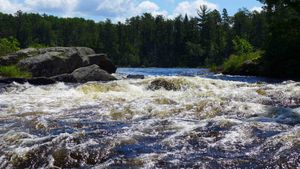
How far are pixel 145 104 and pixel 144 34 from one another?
125645mm

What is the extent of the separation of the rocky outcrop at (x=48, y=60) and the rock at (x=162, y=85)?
10.7 m

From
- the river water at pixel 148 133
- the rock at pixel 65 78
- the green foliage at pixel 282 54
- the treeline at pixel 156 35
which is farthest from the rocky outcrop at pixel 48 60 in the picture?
the treeline at pixel 156 35

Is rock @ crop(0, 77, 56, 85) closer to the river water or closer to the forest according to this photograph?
the river water

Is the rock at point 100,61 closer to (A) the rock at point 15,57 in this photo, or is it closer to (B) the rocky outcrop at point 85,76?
(A) the rock at point 15,57

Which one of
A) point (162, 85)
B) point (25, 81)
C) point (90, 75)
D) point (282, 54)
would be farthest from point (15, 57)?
point (282, 54)

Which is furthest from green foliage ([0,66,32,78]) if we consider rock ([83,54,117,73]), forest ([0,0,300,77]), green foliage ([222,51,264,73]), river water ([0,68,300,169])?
forest ([0,0,300,77])

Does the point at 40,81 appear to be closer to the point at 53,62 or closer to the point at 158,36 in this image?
the point at 53,62

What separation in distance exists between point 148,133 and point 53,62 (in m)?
23.6

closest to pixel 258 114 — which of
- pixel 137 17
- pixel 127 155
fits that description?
pixel 127 155

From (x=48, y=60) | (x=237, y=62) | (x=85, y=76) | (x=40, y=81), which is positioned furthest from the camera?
(x=237, y=62)

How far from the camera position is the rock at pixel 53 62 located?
32.2 metres

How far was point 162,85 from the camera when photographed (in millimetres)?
24250

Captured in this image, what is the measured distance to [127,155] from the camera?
9.27 m

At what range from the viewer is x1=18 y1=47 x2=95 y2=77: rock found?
3216 cm
